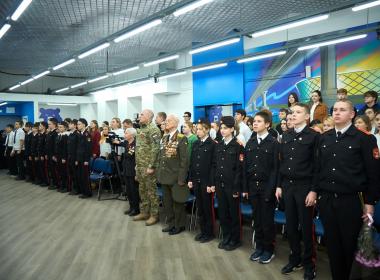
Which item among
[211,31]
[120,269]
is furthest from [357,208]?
[211,31]

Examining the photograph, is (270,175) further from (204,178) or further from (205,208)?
(205,208)

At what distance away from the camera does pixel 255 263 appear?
348cm

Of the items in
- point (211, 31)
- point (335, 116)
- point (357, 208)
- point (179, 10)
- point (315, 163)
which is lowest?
point (357, 208)

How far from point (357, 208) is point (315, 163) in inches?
21.4

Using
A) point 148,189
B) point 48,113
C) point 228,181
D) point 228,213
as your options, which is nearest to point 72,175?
point 148,189

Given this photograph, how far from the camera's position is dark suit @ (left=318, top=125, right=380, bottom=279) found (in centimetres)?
247

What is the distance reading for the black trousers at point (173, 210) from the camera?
4.55 metres

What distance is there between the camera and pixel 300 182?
298cm

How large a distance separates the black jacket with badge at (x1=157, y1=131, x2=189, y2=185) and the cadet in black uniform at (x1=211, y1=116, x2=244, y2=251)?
544 mm

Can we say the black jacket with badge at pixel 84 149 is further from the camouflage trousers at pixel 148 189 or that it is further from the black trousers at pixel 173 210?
the black trousers at pixel 173 210

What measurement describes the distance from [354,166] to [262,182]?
1068 mm

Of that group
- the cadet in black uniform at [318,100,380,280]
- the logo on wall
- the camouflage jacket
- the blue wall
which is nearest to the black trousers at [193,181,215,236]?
the camouflage jacket

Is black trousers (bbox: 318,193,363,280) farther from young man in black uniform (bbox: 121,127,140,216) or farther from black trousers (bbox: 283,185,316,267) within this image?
young man in black uniform (bbox: 121,127,140,216)

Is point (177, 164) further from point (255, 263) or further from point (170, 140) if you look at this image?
point (255, 263)
